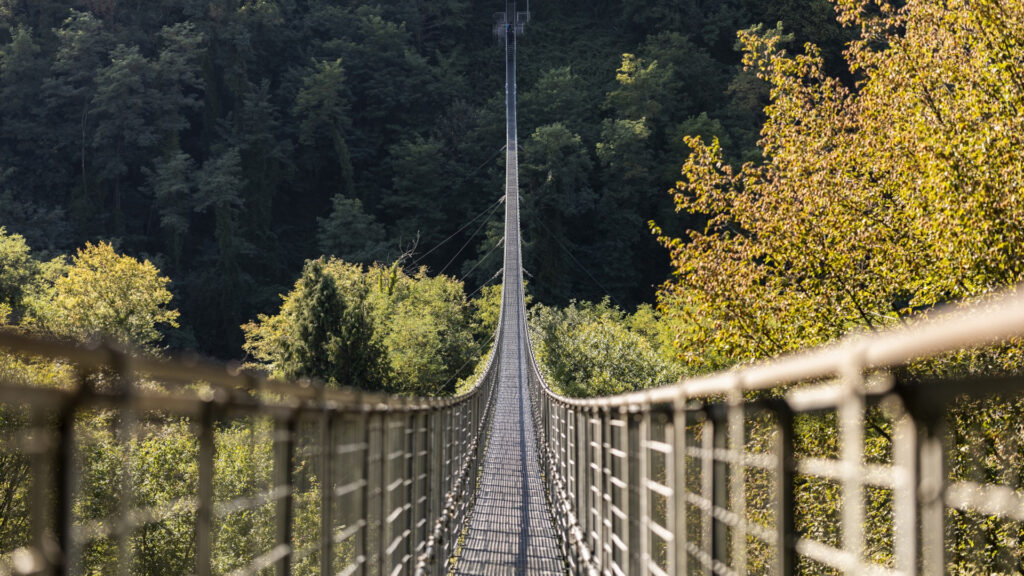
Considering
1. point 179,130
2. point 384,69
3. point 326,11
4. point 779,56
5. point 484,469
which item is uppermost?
point 326,11

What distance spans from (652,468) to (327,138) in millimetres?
58072

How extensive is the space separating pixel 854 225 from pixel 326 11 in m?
59.5

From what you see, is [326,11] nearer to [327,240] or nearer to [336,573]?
[327,240]

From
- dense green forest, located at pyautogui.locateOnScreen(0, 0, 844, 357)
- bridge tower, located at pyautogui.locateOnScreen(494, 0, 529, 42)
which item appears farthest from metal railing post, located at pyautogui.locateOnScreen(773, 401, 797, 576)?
bridge tower, located at pyautogui.locateOnScreen(494, 0, 529, 42)

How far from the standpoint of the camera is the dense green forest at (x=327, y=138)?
5062cm

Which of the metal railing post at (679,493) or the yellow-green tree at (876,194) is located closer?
the metal railing post at (679,493)

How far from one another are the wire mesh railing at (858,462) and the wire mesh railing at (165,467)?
0.76 m

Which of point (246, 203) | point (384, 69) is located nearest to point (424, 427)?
point (246, 203)

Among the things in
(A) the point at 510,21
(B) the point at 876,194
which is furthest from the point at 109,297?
(A) the point at 510,21

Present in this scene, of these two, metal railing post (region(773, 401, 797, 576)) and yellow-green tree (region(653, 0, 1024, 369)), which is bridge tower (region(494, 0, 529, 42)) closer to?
yellow-green tree (region(653, 0, 1024, 369))

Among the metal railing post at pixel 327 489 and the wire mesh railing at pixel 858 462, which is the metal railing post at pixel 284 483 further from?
the wire mesh railing at pixel 858 462

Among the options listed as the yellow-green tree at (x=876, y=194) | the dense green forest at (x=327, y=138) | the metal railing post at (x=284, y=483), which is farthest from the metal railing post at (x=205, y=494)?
the dense green forest at (x=327, y=138)

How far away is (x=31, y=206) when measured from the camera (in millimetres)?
47438

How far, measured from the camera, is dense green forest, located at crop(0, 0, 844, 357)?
50.6 metres
